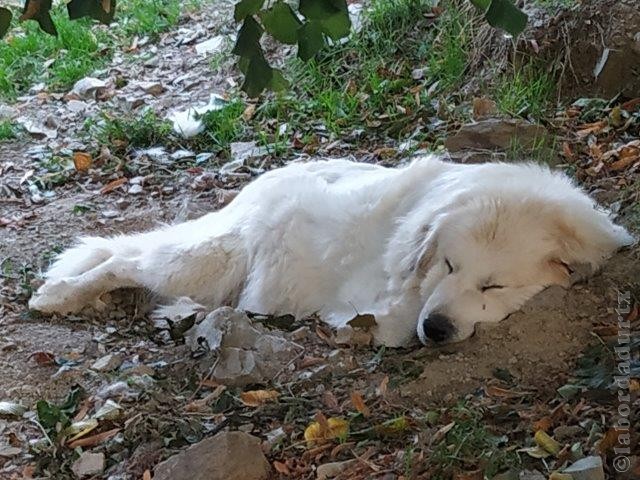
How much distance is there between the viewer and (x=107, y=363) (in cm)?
374

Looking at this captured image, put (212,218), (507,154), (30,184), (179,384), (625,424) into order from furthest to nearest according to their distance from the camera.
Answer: (30,184), (507,154), (212,218), (179,384), (625,424)

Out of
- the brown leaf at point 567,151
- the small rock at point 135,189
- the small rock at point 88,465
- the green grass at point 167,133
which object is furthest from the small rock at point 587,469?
the green grass at point 167,133

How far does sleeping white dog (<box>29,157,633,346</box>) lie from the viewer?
3.58 meters

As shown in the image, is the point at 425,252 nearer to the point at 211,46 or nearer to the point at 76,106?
the point at 76,106

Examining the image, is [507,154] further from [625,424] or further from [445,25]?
[625,424]

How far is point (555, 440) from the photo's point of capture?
273 centimetres

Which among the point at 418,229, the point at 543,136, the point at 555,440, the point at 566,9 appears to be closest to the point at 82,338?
the point at 418,229

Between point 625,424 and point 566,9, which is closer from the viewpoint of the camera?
point 625,424

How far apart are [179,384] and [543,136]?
9.17 ft

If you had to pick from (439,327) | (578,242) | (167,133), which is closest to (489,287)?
(439,327)

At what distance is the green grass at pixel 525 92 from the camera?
579 centimetres

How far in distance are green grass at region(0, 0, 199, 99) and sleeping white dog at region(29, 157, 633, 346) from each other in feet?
11.4

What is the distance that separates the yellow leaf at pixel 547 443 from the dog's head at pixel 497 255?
0.78 m

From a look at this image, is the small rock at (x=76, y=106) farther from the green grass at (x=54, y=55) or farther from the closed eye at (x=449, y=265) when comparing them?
the closed eye at (x=449, y=265)
